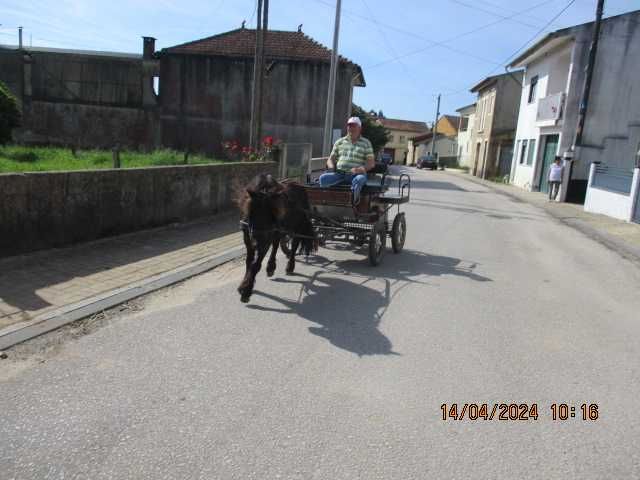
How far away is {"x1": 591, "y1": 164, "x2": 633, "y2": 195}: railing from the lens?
600 inches

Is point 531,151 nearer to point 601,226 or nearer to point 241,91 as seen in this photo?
point 601,226

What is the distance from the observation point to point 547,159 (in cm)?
2467

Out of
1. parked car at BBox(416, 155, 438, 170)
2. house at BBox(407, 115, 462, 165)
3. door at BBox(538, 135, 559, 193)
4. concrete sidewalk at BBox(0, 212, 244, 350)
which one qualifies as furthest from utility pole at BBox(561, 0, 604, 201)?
house at BBox(407, 115, 462, 165)

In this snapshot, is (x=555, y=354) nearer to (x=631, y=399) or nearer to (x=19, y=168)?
(x=631, y=399)

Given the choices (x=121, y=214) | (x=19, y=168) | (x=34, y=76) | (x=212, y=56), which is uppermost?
(x=212, y=56)

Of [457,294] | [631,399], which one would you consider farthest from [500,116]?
[631,399]

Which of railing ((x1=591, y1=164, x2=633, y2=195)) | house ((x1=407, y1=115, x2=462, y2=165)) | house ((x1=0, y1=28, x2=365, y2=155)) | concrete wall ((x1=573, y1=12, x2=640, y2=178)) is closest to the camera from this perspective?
railing ((x1=591, y1=164, x2=633, y2=195))

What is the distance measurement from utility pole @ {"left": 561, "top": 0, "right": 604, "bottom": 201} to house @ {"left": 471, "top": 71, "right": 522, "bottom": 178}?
14049mm

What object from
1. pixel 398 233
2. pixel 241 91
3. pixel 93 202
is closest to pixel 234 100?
pixel 241 91

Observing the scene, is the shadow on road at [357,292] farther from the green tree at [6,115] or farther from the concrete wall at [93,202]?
the green tree at [6,115]

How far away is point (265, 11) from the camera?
1600cm

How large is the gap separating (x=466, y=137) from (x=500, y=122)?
14804 mm

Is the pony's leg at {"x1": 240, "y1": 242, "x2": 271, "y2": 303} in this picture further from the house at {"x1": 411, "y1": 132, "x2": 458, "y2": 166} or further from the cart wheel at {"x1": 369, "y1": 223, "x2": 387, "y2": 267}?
the house at {"x1": 411, "y1": 132, "x2": 458, "y2": 166}

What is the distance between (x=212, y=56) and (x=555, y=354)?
77.5 ft
